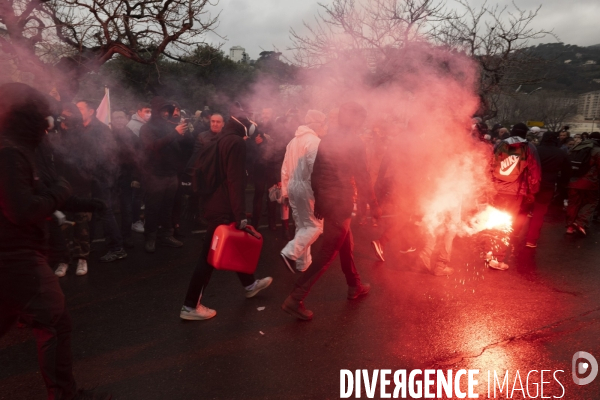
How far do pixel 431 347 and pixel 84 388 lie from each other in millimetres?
2541

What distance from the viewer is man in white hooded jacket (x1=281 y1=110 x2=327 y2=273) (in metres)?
4.87

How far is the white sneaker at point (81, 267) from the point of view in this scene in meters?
5.10

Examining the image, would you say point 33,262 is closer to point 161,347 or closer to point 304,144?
point 161,347

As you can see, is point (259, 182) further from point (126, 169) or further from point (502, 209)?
point (502, 209)

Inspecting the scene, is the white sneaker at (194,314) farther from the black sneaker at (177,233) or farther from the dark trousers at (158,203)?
the black sneaker at (177,233)

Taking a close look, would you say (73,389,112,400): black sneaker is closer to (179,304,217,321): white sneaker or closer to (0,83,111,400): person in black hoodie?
(0,83,111,400): person in black hoodie

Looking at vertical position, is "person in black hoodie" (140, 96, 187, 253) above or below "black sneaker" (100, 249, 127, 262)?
above

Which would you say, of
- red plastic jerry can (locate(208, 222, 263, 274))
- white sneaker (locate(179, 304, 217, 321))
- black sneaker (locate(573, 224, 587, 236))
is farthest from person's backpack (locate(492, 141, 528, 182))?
white sneaker (locate(179, 304, 217, 321))

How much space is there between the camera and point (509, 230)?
595cm

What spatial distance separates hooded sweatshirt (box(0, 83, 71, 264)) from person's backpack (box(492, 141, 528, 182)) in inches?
202

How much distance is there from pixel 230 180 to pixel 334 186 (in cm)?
96

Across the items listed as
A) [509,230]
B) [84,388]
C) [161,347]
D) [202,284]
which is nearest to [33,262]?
[84,388]

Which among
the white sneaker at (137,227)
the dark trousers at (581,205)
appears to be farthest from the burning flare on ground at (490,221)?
the white sneaker at (137,227)

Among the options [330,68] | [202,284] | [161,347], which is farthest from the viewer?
[330,68]
